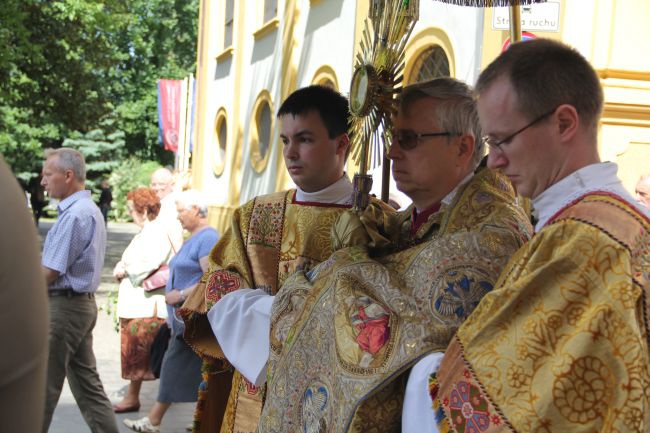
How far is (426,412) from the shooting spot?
77.5 inches

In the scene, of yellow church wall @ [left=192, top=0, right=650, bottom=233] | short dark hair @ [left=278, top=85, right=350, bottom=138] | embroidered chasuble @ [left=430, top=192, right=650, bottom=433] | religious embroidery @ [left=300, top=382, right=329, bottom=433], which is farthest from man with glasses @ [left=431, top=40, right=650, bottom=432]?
yellow church wall @ [left=192, top=0, right=650, bottom=233]

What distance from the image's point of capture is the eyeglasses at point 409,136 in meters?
2.50

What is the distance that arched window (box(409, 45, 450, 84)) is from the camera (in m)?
8.96

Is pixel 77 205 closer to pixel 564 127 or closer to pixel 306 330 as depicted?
pixel 306 330

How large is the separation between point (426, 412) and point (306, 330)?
1.81 feet

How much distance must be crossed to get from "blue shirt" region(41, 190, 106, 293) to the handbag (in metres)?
1.31

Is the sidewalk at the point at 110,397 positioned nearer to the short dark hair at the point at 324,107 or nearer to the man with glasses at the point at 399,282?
the short dark hair at the point at 324,107

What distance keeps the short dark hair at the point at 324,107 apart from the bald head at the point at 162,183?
4.87 meters

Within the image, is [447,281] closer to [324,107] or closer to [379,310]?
[379,310]

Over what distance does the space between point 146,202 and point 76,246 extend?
192cm

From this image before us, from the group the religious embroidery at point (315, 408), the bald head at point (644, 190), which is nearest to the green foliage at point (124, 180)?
the bald head at point (644, 190)

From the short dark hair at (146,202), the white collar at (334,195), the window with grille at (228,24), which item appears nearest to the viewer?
the white collar at (334,195)

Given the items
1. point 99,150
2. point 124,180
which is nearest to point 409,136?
point 99,150

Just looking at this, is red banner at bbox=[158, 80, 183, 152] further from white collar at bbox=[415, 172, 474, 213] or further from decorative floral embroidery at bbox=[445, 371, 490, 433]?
decorative floral embroidery at bbox=[445, 371, 490, 433]
